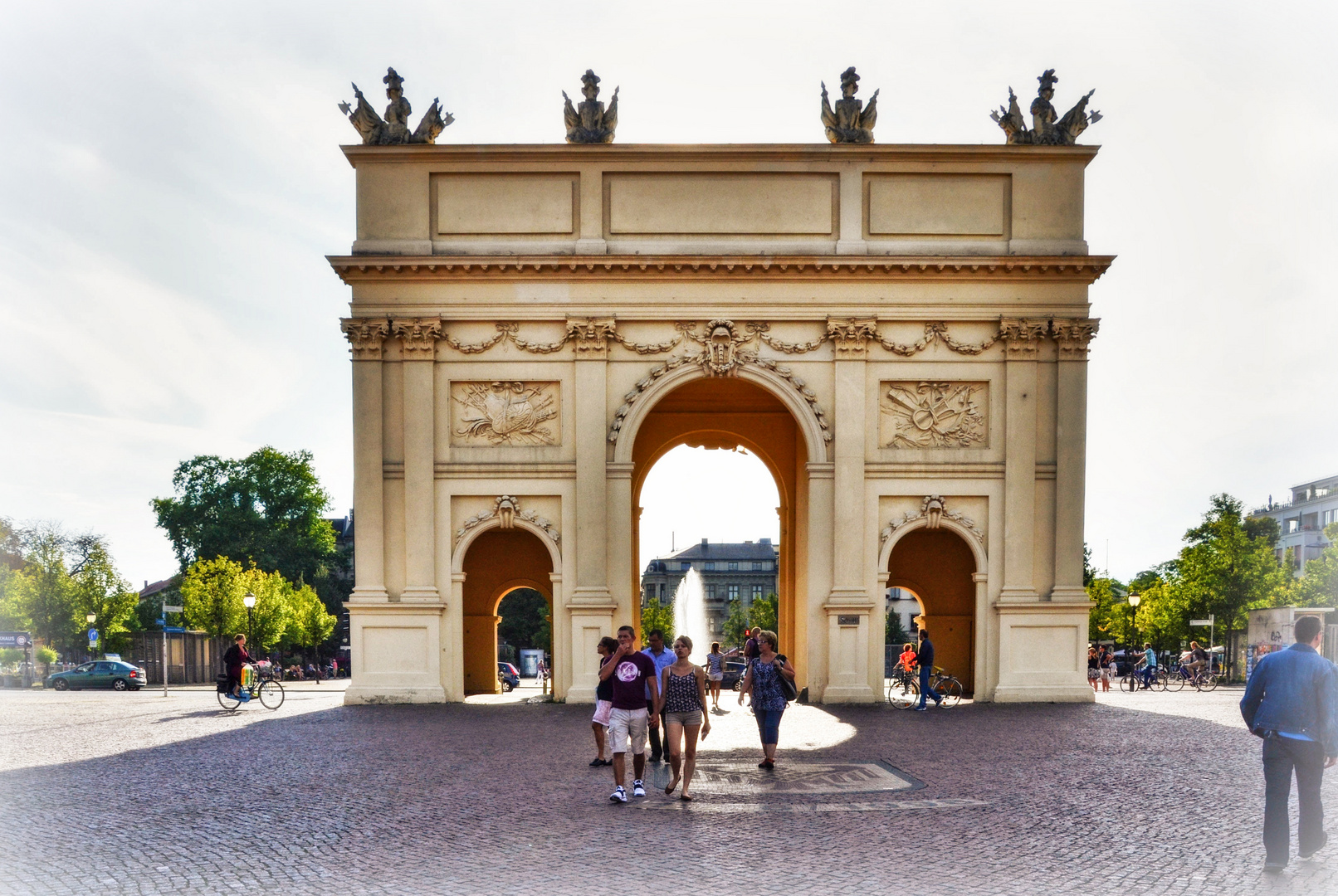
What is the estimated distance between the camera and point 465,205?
2791 cm

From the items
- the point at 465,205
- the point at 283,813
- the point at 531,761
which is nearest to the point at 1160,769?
the point at 531,761

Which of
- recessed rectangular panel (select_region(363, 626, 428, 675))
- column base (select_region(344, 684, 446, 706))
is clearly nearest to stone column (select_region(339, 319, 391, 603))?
recessed rectangular panel (select_region(363, 626, 428, 675))

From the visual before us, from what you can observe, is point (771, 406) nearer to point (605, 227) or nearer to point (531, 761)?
point (605, 227)

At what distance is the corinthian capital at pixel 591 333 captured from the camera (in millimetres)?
27469

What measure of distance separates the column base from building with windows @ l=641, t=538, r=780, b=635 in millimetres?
108442

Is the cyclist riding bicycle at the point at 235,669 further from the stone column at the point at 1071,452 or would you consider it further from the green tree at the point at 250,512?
the green tree at the point at 250,512

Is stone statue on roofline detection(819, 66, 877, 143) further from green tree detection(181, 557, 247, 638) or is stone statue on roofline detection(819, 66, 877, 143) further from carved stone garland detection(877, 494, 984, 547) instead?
green tree detection(181, 557, 247, 638)

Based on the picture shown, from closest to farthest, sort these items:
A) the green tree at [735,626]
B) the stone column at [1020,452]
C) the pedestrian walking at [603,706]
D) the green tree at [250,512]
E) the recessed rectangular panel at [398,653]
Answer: the pedestrian walking at [603,706]
the recessed rectangular panel at [398,653]
the stone column at [1020,452]
the green tree at [250,512]
the green tree at [735,626]

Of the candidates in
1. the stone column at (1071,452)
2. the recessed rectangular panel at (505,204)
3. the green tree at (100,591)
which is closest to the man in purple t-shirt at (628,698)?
the recessed rectangular panel at (505,204)

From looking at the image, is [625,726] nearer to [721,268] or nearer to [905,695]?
[905,695]

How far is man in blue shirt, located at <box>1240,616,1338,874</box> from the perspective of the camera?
9031 millimetres

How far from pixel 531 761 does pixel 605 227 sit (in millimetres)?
15314

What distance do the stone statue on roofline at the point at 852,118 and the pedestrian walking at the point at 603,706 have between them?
57.6 feet

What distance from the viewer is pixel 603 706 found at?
14.5 m
